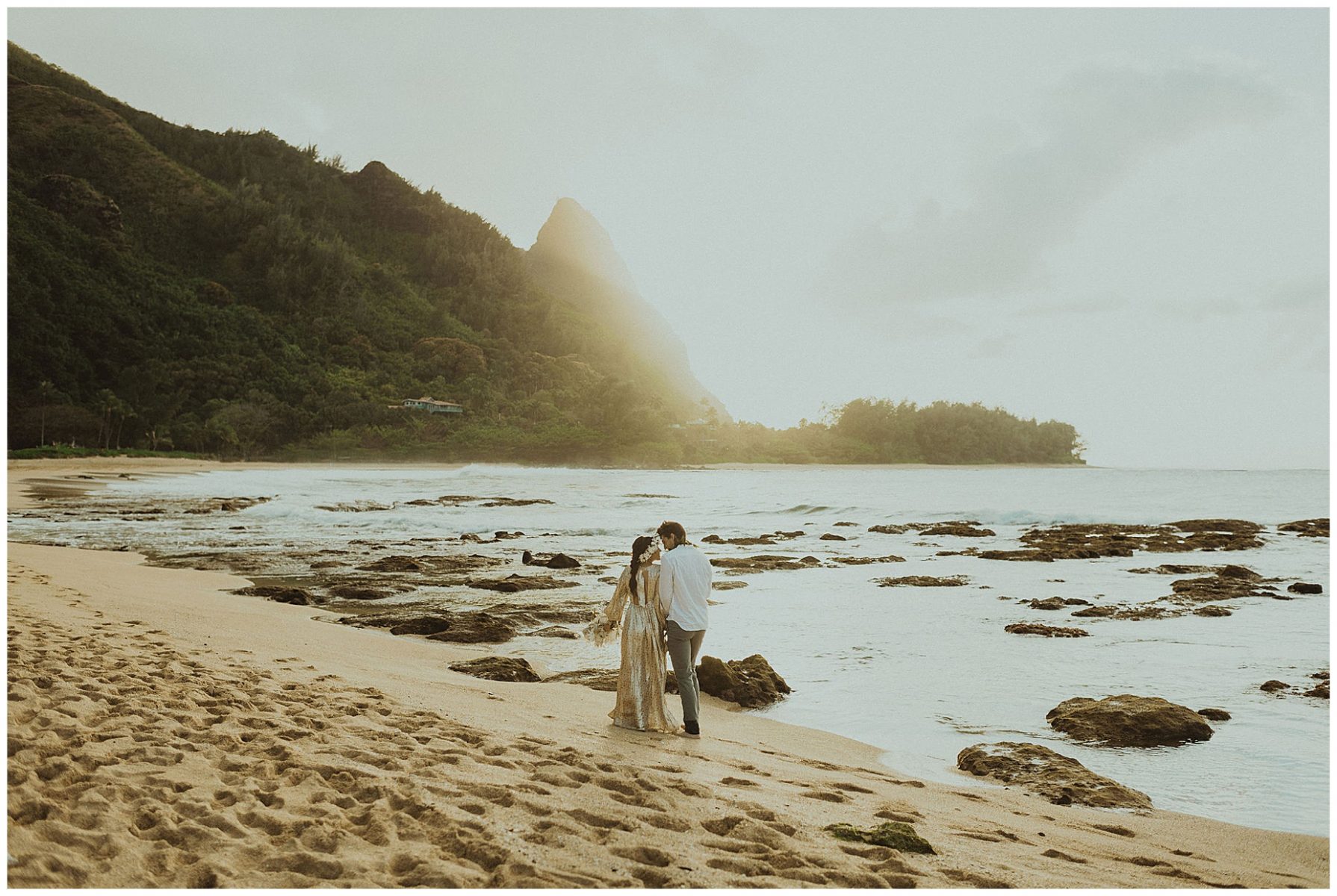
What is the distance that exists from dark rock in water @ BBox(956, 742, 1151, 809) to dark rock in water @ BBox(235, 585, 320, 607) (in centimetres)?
981

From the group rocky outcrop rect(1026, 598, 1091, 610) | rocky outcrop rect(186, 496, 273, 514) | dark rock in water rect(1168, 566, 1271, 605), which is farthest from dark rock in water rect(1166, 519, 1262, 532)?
rocky outcrop rect(186, 496, 273, 514)

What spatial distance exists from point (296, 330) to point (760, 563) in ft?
345

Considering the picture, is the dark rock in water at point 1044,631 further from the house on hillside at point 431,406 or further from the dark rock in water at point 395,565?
the house on hillside at point 431,406

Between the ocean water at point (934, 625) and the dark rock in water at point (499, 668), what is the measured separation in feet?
1.72

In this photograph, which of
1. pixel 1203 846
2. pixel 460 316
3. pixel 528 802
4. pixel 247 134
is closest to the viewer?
pixel 528 802

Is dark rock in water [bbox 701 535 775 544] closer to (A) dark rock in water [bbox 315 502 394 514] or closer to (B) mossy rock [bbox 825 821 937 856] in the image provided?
(A) dark rock in water [bbox 315 502 394 514]

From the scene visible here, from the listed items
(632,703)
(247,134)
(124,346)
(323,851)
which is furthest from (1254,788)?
(247,134)

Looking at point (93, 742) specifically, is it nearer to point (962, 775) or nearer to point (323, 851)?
point (323, 851)

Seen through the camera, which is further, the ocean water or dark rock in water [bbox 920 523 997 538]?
dark rock in water [bbox 920 523 997 538]

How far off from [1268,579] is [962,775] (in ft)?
49.2

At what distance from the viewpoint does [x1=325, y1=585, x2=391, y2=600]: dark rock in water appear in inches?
517

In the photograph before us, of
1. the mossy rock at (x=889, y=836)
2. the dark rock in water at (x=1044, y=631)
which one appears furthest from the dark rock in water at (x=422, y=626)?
the dark rock in water at (x=1044, y=631)

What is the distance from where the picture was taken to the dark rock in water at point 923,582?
1593 centimetres

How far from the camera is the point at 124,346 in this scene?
83438 mm
